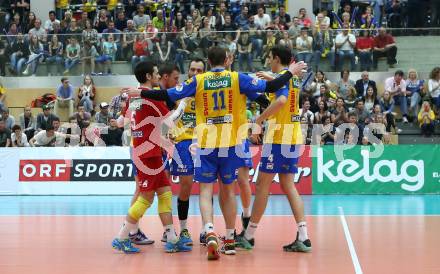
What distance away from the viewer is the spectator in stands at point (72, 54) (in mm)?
23109

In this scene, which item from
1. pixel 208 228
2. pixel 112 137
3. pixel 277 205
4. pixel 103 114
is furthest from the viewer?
pixel 103 114

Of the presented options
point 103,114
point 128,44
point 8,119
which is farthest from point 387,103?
point 8,119

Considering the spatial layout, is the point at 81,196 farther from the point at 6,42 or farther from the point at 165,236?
the point at 165,236

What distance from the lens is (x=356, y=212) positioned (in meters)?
14.8

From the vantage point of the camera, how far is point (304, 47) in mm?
21812

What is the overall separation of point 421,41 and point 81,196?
401 inches

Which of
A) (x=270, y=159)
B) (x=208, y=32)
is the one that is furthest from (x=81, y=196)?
(x=270, y=159)

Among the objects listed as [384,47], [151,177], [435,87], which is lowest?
[435,87]

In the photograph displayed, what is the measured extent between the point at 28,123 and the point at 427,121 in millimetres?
10362

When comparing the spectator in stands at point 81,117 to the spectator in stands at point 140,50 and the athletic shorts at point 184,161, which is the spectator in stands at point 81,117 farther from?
the athletic shorts at point 184,161

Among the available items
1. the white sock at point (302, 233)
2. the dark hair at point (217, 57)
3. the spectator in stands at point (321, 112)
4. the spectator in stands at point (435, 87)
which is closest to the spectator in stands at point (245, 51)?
the spectator in stands at point (321, 112)

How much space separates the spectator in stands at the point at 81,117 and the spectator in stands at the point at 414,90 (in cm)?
846

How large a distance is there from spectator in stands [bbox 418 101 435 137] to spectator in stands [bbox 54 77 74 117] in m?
9.43

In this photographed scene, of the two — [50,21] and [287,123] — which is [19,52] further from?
[287,123]
